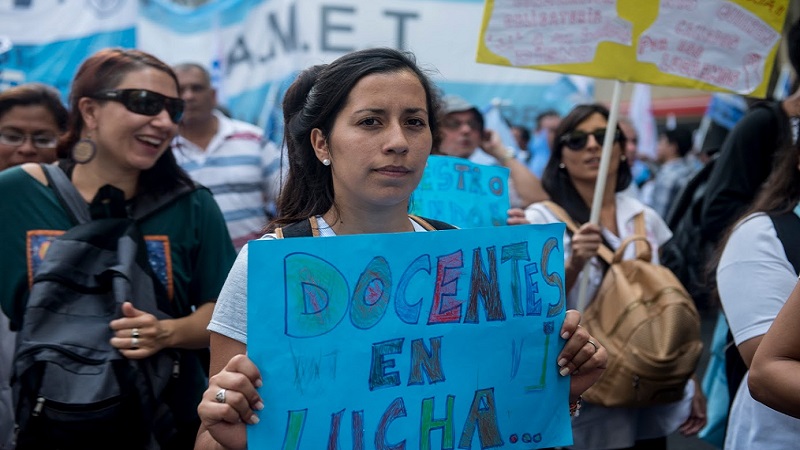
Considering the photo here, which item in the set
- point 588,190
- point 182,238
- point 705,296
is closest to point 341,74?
point 182,238

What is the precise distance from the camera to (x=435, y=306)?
1.96 meters

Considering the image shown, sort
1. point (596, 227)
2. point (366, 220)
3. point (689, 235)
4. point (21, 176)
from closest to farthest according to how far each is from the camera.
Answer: point (366, 220) → point (21, 176) → point (596, 227) → point (689, 235)

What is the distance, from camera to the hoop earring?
300 cm

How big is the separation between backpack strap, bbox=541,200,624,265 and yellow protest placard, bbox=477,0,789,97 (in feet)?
1.90

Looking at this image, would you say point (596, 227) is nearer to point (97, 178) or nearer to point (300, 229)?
point (300, 229)

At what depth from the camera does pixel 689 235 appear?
5184 mm

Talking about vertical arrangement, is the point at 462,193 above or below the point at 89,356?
above

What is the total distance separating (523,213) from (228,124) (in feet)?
7.04

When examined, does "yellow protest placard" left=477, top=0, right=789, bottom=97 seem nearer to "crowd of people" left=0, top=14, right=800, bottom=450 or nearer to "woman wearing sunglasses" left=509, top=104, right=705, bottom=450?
"crowd of people" left=0, top=14, right=800, bottom=450

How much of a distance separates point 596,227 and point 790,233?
0.99 metres

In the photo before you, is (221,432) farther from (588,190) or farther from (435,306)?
(588,190)

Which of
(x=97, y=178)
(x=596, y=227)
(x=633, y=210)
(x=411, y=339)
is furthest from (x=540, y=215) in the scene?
(x=411, y=339)

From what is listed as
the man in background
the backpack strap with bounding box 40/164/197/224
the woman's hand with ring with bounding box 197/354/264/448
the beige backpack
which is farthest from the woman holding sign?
the man in background

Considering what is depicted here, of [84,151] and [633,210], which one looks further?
[633,210]
